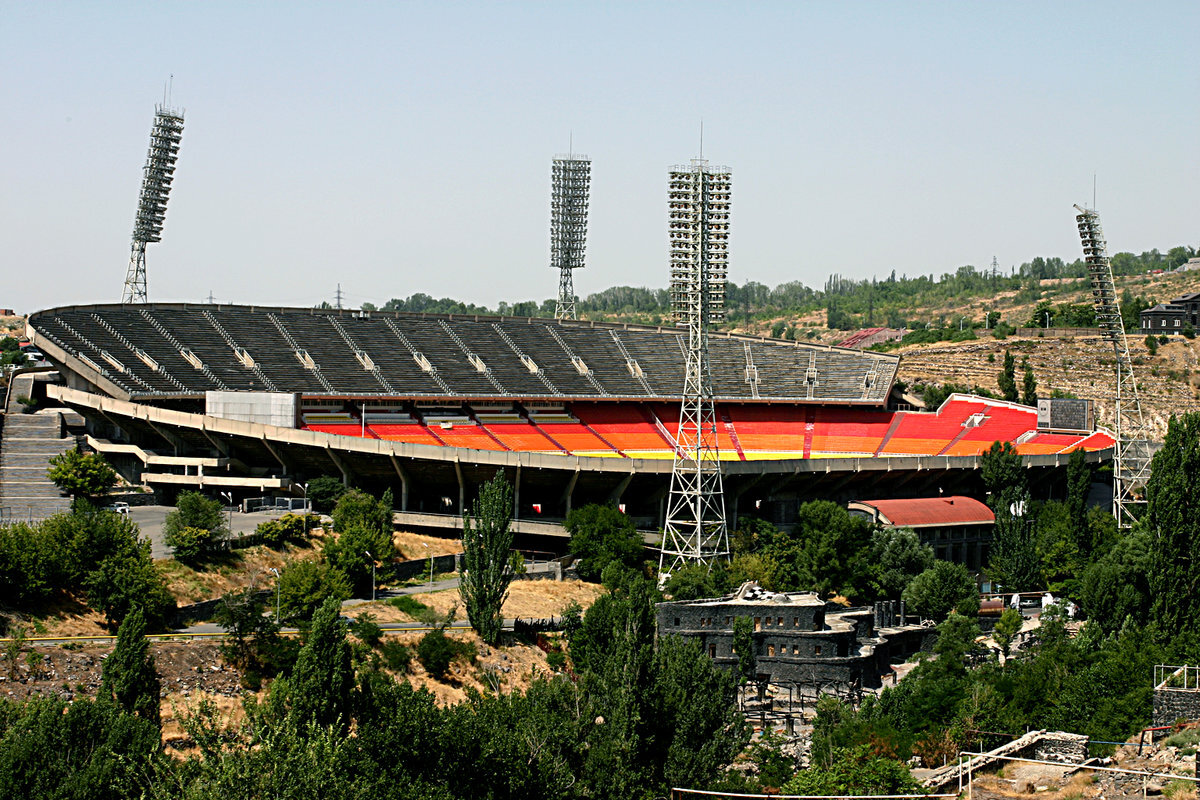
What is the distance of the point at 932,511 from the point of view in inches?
2640

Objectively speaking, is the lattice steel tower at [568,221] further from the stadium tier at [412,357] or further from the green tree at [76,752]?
the green tree at [76,752]

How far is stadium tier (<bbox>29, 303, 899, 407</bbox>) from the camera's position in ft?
232

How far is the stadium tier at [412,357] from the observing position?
2781 inches

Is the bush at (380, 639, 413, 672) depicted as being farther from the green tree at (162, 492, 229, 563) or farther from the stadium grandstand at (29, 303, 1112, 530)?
the stadium grandstand at (29, 303, 1112, 530)

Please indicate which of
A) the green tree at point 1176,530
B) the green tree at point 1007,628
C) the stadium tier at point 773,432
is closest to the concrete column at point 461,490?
the stadium tier at point 773,432

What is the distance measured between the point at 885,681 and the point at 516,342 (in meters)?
37.6

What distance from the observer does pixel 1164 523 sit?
52.5 m

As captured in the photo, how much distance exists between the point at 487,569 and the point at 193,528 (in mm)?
10304

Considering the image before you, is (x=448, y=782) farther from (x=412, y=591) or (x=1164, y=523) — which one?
(x=1164, y=523)

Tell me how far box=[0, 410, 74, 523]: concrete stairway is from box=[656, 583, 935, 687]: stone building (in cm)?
2539

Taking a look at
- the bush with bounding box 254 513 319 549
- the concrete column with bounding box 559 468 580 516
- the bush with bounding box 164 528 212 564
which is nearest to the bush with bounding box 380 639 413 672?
the bush with bounding box 164 528 212 564

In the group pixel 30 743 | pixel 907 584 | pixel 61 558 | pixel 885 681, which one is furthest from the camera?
pixel 907 584

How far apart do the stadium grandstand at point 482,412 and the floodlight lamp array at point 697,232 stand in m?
7.49

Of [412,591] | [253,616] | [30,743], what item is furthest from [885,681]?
[30,743]
